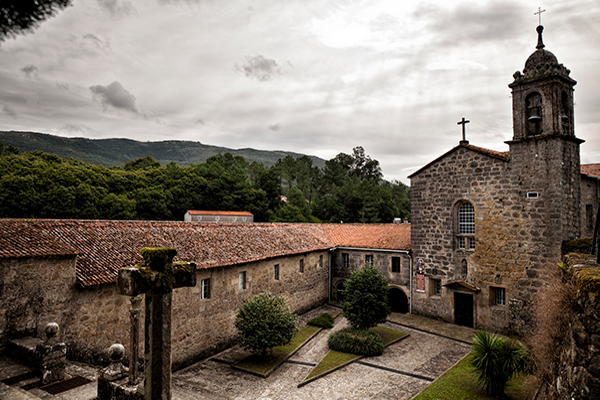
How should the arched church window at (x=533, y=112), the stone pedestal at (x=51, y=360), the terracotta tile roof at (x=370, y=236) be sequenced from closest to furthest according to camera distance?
the stone pedestal at (x=51, y=360), the arched church window at (x=533, y=112), the terracotta tile roof at (x=370, y=236)

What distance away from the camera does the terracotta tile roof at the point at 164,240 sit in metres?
11.2

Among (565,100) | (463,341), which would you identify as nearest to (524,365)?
(463,341)

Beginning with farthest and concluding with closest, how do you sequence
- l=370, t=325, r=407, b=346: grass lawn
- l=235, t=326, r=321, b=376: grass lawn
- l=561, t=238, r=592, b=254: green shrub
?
1. l=370, t=325, r=407, b=346: grass lawn
2. l=561, t=238, r=592, b=254: green shrub
3. l=235, t=326, r=321, b=376: grass lawn

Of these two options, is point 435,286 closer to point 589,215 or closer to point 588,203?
point 589,215

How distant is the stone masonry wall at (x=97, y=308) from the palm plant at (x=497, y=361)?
10254 mm

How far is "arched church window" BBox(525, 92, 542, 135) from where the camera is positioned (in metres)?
18.0

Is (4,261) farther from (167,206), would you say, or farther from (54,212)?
(167,206)

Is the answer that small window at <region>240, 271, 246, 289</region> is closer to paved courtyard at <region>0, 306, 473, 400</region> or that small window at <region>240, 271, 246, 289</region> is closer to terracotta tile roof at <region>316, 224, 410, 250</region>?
paved courtyard at <region>0, 306, 473, 400</region>

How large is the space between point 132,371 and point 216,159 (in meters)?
64.0

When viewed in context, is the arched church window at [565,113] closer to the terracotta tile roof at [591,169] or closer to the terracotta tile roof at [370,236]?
the terracotta tile roof at [591,169]

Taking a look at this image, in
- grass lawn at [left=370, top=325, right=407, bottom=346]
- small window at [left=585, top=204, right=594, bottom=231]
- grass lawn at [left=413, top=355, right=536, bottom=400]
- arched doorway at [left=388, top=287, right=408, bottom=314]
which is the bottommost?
grass lawn at [left=370, top=325, right=407, bottom=346]

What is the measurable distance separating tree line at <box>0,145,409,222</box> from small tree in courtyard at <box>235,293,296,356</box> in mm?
32843

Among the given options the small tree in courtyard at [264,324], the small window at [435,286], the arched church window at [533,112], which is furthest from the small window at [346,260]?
the arched church window at [533,112]

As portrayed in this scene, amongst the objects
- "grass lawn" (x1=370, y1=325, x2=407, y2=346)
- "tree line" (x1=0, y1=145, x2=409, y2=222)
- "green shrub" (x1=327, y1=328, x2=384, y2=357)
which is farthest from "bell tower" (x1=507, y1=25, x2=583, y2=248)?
"tree line" (x1=0, y1=145, x2=409, y2=222)
